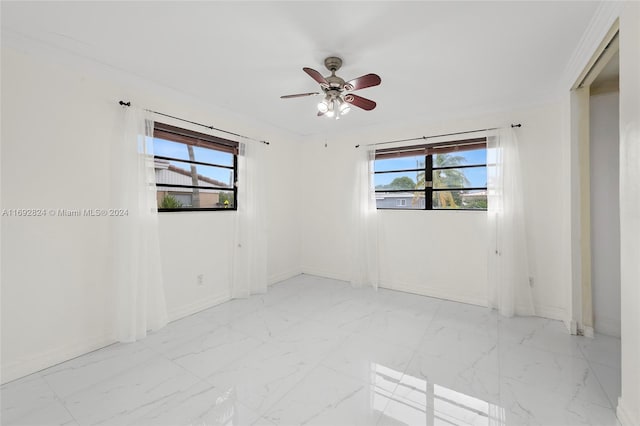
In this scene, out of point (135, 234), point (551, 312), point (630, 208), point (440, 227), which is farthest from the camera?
point (440, 227)

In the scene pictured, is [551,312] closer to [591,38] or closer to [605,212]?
[605,212]

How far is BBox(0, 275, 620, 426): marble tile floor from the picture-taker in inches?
63.2

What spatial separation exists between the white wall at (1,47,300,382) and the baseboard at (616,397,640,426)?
375cm

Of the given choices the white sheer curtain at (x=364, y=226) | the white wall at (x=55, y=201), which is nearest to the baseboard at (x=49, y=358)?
the white wall at (x=55, y=201)

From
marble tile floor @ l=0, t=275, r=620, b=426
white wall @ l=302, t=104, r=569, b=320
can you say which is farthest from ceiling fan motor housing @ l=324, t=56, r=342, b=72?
marble tile floor @ l=0, t=275, r=620, b=426

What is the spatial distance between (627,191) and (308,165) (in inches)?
153

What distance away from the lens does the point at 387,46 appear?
2.08 meters

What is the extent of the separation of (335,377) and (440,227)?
8.21 feet

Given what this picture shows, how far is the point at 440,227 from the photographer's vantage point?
362cm

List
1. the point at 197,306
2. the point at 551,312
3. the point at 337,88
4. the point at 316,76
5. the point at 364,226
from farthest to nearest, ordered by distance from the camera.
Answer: the point at 364,226, the point at 197,306, the point at 551,312, the point at 337,88, the point at 316,76

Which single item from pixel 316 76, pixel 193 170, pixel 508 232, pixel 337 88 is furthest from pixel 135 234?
pixel 508 232

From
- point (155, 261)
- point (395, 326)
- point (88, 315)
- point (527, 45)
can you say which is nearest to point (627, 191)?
point (527, 45)

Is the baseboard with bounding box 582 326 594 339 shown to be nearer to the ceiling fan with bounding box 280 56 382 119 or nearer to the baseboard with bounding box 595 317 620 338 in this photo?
the baseboard with bounding box 595 317 620 338

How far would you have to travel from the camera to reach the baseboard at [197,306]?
116 inches
